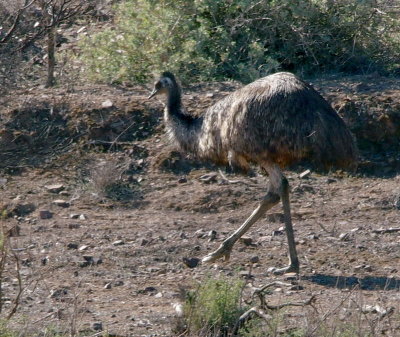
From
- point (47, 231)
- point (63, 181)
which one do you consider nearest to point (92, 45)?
point (63, 181)

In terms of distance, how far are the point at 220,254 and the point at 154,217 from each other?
1.38 meters

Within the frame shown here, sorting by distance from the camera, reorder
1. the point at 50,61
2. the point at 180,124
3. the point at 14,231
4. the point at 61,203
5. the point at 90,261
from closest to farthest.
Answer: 1. the point at 90,261
2. the point at 14,231
3. the point at 180,124
4. the point at 61,203
5. the point at 50,61

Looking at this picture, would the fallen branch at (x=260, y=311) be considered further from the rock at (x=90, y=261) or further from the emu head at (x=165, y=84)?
the emu head at (x=165, y=84)

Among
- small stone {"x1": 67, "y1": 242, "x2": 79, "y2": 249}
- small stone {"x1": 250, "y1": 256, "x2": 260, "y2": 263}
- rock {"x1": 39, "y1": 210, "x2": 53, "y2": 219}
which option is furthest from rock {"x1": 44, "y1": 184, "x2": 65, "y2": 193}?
small stone {"x1": 250, "y1": 256, "x2": 260, "y2": 263}

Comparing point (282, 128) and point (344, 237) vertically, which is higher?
point (282, 128)

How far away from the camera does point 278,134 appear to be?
7973 millimetres

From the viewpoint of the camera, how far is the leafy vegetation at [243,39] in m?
11.4

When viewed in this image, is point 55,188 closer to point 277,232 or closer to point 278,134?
point 277,232

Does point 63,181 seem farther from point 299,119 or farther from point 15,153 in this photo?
point 299,119

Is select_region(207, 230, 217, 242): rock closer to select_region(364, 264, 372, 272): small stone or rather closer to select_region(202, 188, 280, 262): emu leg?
select_region(202, 188, 280, 262): emu leg

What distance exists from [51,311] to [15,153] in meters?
4.01

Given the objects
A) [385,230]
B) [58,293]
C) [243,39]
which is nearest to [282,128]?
[385,230]

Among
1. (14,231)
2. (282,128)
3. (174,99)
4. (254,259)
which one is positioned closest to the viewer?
(282,128)

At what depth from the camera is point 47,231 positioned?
9.02 metres
